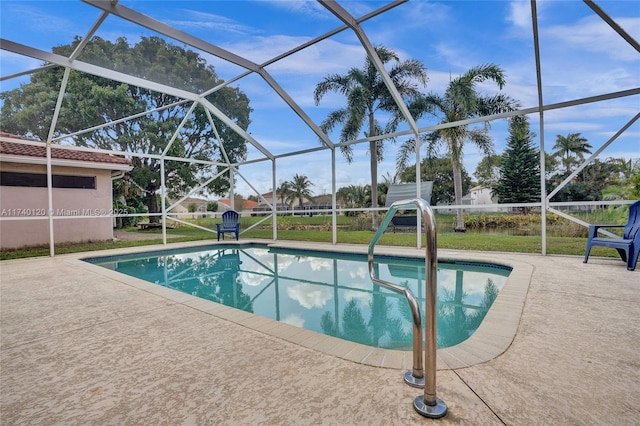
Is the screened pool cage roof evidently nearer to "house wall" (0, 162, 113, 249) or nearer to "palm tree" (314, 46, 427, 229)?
"house wall" (0, 162, 113, 249)

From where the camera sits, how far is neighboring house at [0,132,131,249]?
859cm

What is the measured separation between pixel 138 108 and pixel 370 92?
28.9ft

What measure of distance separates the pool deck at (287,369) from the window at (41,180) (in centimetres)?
808

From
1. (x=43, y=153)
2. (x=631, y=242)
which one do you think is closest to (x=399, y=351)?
(x=631, y=242)

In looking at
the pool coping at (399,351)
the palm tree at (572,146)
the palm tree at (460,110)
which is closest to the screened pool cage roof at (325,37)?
the palm tree at (460,110)

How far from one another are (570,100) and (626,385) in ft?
18.1

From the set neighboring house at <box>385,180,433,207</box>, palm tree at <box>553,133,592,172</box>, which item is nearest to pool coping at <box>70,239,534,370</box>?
neighboring house at <box>385,180,433,207</box>

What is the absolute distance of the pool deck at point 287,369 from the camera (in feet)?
4.73

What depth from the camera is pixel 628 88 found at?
5000 mm

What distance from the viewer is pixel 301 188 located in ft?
114

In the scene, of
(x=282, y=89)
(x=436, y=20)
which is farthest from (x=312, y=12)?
(x=436, y=20)

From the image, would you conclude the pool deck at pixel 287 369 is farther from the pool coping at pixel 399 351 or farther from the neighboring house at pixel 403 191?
the neighboring house at pixel 403 191

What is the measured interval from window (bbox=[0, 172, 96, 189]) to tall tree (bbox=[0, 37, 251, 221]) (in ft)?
4.18

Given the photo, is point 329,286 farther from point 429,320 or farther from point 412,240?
point 412,240
